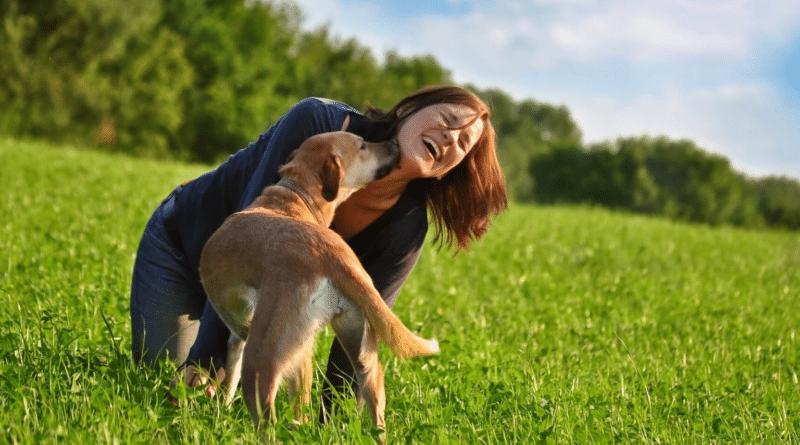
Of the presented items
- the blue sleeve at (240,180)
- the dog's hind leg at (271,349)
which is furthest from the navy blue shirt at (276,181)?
the dog's hind leg at (271,349)

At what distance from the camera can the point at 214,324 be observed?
12.0 feet

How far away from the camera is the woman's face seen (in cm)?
396

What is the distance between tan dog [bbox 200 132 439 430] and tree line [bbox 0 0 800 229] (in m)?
12.5

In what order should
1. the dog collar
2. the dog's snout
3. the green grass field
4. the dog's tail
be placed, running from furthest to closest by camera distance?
the dog's snout → the dog collar → the green grass field → the dog's tail

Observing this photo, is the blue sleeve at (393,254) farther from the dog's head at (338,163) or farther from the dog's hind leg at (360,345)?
the dog's hind leg at (360,345)

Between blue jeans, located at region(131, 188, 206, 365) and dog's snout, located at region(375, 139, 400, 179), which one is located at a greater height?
dog's snout, located at region(375, 139, 400, 179)

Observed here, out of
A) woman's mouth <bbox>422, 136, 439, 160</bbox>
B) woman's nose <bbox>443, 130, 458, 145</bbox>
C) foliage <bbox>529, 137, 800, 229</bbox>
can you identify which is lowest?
foliage <bbox>529, 137, 800, 229</bbox>

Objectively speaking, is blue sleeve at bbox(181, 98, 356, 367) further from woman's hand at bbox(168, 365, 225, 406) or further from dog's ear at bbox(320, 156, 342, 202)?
dog's ear at bbox(320, 156, 342, 202)

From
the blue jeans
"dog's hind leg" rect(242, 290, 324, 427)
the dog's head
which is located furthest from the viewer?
the blue jeans

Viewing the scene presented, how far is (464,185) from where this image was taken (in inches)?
174

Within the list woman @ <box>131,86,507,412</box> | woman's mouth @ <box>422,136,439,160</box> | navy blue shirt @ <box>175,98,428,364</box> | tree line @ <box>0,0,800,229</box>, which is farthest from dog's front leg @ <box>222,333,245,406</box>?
tree line @ <box>0,0,800,229</box>

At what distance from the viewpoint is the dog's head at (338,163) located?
3734 millimetres

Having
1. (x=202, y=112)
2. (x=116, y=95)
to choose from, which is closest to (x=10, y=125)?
(x=116, y=95)

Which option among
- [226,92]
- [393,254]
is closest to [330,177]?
[393,254]
